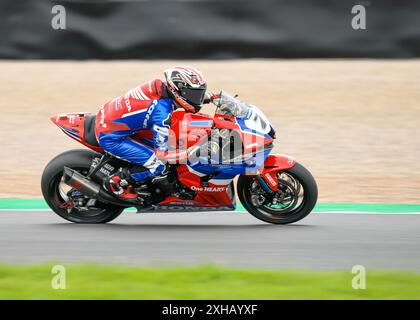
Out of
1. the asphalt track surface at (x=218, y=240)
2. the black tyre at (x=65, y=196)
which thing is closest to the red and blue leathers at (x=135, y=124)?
the black tyre at (x=65, y=196)

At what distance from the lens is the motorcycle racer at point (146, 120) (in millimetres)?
8391

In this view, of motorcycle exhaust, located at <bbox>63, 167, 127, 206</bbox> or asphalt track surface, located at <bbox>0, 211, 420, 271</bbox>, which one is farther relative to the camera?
motorcycle exhaust, located at <bbox>63, 167, 127, 206</bbox>

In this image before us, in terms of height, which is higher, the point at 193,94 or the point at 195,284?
the point at 193,94

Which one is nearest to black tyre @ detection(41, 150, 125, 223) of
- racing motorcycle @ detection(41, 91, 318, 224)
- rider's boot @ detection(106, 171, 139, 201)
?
racing motorcycle @ detection(41, 91, 318, 224)

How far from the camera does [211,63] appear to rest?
53.5ft

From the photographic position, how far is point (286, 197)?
28.0 feet

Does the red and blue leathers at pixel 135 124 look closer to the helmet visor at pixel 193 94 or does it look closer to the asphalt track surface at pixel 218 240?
the helmet visor at pixel 193 94

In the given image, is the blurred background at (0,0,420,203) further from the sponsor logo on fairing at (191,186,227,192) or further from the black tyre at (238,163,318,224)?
the sponsor logo on fairing at (191,186,227,192)

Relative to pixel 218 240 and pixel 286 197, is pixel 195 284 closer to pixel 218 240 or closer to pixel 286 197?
pixel 218 240

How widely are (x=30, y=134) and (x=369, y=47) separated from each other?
236 inches

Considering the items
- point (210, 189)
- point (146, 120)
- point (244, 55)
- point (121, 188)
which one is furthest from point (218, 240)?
point (244, 55)

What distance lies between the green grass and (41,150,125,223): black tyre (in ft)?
5.82

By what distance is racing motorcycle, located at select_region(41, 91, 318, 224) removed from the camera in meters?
8.42

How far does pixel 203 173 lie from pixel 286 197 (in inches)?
32.8
